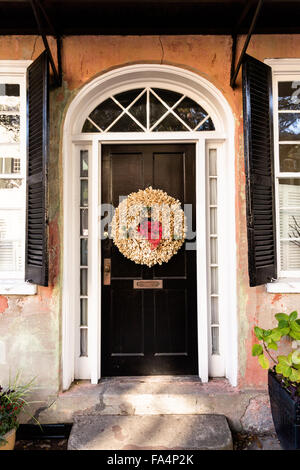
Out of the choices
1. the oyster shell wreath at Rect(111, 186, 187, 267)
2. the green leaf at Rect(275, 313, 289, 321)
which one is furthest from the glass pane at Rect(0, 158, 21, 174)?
the green leaf at Rect(275, 313, 289, 321)

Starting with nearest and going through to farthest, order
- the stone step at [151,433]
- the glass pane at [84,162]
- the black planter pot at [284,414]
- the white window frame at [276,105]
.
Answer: the black planter pot at [284,414] < the stone step at [151,433] < the white window frame at [276,105] < the glass pane at [84,162]

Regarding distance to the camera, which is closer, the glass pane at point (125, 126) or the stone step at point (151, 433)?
the stone step at point (151, 433)

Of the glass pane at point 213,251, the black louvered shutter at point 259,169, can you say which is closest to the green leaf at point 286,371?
the black louvered shutter at point 259,169

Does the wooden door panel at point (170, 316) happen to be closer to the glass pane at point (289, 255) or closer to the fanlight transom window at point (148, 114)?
the glass pane at point (289, 255)

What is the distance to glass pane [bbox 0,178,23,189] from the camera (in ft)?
9.76

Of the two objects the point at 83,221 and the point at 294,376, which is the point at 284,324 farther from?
the point at 83,221

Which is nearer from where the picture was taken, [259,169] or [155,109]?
[259,169]

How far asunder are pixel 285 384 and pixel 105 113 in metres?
2.97

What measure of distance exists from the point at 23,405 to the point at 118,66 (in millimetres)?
3249

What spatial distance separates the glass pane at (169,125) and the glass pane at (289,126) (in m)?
0.94

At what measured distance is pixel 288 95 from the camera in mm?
2982

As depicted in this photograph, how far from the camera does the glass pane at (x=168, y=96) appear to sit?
3.10 metres

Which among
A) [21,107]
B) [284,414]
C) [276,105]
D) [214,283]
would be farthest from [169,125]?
[284,414]

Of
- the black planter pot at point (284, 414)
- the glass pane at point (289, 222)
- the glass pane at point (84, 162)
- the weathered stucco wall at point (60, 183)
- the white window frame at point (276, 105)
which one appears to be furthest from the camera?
the glass pane at point (84, 162)
